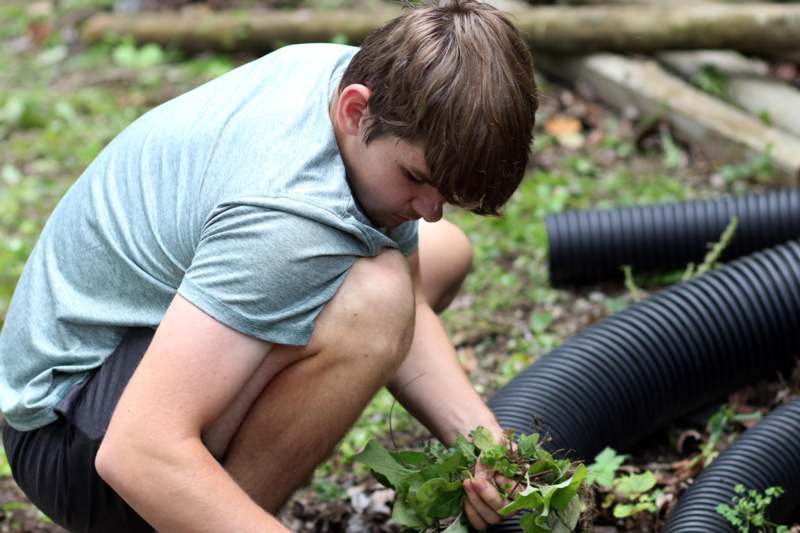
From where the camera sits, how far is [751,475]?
299cm

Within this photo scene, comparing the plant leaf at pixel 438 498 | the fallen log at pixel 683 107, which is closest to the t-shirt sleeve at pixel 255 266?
the plant leaf at pixel 438 498

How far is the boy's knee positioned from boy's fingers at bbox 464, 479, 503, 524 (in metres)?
0.33

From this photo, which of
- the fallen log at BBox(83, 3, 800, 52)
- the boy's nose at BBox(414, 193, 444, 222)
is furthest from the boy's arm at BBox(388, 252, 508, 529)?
the fallen log at BBox(83, 3, 800, 52)

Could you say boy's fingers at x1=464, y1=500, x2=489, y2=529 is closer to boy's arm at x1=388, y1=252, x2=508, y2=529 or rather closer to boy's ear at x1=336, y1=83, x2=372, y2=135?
boy's arm at x1=388, y1=252, x2=508, y2=529

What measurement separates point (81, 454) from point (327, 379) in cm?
58

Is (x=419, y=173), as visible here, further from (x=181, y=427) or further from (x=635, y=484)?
(x=635, y=484)

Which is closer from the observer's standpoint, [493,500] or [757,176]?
[493,500]

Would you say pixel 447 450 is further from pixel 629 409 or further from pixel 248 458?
pixel 629 409

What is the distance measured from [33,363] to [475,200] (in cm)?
109

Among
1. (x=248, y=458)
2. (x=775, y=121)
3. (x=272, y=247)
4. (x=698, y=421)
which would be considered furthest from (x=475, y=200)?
(x=775, y=121)

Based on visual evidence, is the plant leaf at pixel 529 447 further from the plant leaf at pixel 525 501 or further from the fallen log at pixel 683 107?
the fallen log at pixel 683 107

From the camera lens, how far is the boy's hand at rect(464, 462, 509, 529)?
2557 mm

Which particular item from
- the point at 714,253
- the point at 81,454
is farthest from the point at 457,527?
the point at 714,253

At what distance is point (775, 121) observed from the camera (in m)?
5.36
